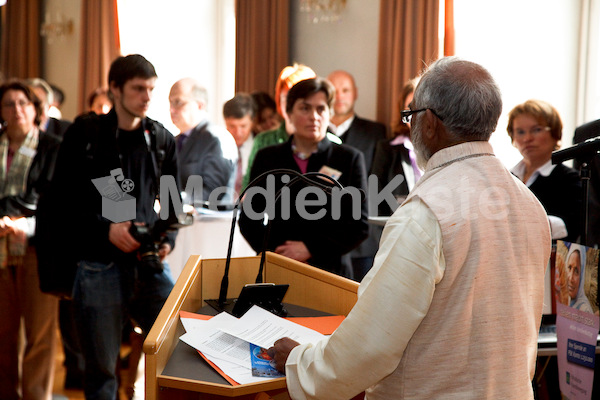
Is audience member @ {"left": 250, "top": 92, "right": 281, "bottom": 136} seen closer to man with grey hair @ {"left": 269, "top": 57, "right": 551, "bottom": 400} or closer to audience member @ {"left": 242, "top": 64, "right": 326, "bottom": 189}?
audience member @ {"left": 242, "top": 64, "right": 326, "bottom": 189}

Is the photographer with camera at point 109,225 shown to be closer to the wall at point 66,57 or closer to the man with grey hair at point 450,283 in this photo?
the man with grey hair at point 450,283

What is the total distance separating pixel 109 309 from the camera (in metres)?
2.62

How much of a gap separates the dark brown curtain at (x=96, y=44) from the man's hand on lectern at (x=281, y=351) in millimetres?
6642

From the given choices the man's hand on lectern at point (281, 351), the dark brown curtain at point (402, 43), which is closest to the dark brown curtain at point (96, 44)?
the dark brown curtain at point (402, 43)

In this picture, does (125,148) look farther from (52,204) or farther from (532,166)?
(532,166)

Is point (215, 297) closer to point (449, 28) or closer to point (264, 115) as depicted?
point (264, 115)

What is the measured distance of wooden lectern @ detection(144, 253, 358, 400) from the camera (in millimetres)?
1328

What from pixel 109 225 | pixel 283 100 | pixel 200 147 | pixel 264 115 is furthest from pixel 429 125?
pixel 264 115

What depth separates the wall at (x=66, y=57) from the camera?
27.2 feet

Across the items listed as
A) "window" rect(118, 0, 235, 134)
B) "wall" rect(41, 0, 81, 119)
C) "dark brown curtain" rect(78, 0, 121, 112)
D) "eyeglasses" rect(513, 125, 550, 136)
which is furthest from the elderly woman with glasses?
"wall" rect(41, 0, 81, 119)

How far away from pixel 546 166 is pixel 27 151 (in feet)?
9.04

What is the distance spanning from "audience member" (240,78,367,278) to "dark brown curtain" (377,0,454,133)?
199 centimetres

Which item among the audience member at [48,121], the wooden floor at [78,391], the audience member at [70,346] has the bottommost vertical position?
the wooden floor at [78,391]

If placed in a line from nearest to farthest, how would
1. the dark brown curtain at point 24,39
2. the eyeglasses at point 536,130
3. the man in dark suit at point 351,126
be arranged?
the eyeglasses at point 536,130
the man in dark suit at point 351,126
the dark brown curtain at point 24,39
